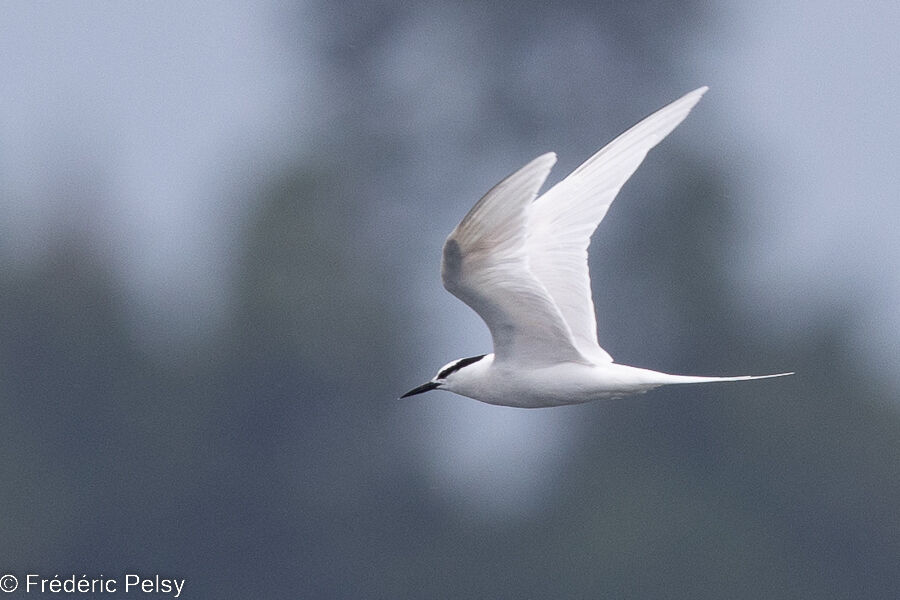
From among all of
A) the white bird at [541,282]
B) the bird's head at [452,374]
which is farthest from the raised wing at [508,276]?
the bird's head at [452,374]

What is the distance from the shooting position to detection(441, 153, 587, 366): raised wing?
10852 millimetres

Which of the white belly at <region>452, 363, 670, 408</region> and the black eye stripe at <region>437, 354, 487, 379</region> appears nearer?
the white belly at <region>452, 363, 670, 408</region>

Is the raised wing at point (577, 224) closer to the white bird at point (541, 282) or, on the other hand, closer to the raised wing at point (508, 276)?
the white bird at point (541, 282)

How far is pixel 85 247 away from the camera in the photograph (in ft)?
139

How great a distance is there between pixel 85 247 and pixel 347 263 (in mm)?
5254

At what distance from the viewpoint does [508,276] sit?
37.3 feet

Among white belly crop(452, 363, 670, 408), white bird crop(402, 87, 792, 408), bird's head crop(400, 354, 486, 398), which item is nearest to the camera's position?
white bird crop(402, 87, 792, 408)

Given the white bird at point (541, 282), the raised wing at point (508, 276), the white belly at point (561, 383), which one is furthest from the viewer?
the white belly at point (561, 383)

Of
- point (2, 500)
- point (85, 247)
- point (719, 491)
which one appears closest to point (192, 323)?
point (85, 247)

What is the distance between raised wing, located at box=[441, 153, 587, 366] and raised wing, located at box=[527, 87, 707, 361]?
Result: 70 centimetres

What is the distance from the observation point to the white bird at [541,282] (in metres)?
11.1

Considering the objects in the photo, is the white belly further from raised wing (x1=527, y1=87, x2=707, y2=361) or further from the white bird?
raised wing (x1=527, y1=87, x2=707, y2=361)

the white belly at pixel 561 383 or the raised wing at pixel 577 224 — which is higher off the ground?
the raised wing at pixel 577 224

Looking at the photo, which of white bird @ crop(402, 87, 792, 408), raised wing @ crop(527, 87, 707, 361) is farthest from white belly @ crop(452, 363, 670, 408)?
raised wing @ crop(527, 87, 707, 361)
